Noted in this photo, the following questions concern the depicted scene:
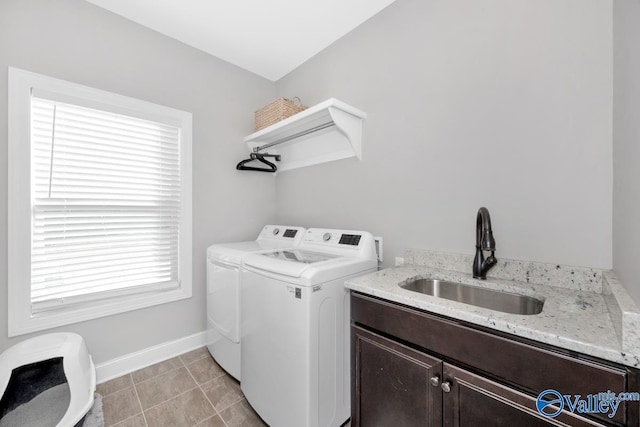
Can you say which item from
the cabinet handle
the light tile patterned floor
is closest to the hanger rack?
the cabinet handle

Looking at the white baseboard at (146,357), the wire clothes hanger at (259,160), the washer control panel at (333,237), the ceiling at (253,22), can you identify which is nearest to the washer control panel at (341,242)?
the washer control panel at (333,237)

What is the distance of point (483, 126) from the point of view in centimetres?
139

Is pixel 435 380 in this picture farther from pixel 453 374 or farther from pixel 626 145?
pixel 626 145

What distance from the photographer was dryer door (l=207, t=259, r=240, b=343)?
5.83 feet

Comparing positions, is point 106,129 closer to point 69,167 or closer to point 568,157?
point 69,167

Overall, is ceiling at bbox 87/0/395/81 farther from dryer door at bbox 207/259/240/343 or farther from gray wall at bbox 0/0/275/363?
dryer door at bbox 207/259/240/343

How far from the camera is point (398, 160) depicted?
1764 mm

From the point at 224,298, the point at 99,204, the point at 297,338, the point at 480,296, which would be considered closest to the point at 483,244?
the point at 480,296

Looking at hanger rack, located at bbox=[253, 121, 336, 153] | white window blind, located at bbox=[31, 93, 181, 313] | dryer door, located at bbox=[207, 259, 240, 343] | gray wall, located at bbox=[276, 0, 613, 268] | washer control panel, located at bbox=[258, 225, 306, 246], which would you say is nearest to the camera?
gray wall, located at bbox=[276, 0, 613, 268]

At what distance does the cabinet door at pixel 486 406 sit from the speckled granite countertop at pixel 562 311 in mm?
189

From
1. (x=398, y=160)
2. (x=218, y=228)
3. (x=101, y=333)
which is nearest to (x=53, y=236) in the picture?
(x=101, y=333)

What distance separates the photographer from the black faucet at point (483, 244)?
3.87ft

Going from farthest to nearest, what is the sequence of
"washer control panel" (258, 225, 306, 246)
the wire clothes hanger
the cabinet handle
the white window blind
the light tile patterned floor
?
the wire clothes hanger
"washer control panel" (258, 225, 306, 246)
the white window blind
the light tile patterned floor
the cabinet handle

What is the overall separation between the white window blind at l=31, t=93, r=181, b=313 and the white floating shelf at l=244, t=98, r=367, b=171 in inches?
34.3
